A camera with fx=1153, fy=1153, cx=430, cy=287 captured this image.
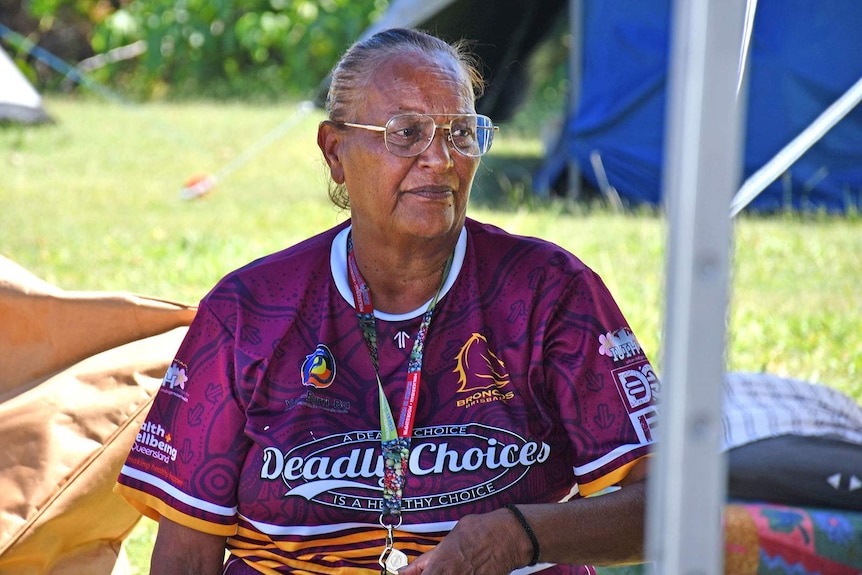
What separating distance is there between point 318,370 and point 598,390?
53 centimetres

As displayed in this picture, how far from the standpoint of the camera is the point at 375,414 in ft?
7.18

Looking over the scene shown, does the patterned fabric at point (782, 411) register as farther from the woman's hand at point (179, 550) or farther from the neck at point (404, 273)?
the woman's hand at point (179, 550)

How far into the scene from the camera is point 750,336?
17.3ft

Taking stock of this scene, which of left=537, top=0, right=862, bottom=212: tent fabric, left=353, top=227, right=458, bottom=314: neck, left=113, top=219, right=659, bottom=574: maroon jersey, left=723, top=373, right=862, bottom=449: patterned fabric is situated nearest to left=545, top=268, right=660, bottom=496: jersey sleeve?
left=113, top=219, right=659, bottom=574: maroon jersey

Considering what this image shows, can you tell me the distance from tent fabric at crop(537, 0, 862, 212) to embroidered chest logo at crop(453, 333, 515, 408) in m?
5.97

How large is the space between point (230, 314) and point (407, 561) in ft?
1.93

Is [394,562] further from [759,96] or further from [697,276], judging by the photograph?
[759,96]

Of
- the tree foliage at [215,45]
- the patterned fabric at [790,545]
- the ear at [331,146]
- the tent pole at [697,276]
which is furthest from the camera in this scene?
the tree foliage at [215,45]

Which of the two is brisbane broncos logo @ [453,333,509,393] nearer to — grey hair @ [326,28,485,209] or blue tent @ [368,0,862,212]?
grey hair @ [326,28,485,209]

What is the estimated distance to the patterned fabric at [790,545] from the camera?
2.72 m

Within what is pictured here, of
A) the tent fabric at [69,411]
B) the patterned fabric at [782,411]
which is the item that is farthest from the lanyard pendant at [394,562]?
the patterned fabric at [782,411]

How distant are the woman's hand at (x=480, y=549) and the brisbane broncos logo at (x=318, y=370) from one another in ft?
1.27

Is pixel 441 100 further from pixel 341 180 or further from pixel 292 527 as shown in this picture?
pixel 292 527

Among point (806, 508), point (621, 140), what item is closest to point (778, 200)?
point (621, 140)
